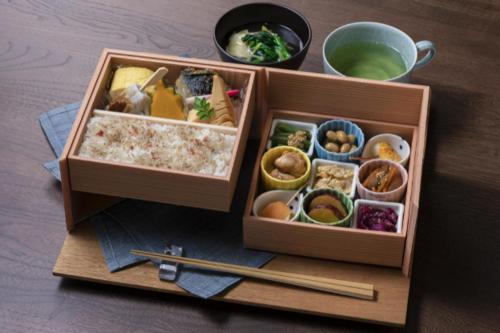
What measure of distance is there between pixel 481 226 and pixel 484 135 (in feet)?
0.77

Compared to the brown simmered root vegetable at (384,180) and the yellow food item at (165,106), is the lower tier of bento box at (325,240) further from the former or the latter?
the yellow food item at (165,106)

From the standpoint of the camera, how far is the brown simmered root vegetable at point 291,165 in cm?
157

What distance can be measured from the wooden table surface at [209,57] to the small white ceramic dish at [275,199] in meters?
0.18

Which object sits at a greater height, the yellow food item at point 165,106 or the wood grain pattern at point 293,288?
the yellow food item at point 165,106


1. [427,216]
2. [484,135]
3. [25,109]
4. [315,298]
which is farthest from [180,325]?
[484,135]

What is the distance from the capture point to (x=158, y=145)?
1524 millimetres

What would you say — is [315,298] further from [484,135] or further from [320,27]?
[320,27]

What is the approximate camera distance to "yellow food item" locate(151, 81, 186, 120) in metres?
1.60

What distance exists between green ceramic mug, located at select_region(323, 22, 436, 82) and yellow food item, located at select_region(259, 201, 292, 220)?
32 cm

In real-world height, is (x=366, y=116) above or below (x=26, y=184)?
above

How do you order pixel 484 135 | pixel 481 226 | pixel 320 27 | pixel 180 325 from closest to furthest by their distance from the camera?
pixel 180 325
pixel 481 226
pixel 484 135
pixel 320 27

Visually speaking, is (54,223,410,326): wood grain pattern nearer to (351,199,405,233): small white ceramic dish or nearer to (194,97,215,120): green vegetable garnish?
(351,199,405,233): small white ceramic dish

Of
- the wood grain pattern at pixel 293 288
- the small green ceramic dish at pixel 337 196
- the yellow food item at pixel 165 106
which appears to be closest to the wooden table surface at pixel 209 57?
the wood grain pattern at pixel 293 288

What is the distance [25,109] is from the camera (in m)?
1.80
